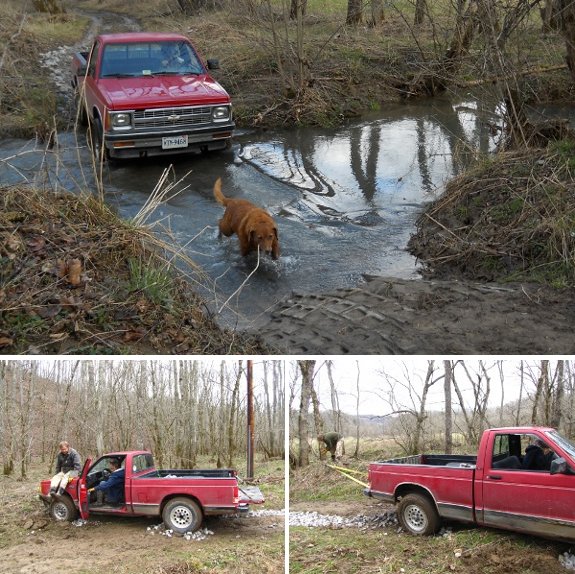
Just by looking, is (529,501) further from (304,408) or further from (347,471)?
(304,408)

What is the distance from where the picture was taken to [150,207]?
767cm

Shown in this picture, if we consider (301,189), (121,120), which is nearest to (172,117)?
(121,120)

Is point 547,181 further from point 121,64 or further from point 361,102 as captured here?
point 361,102

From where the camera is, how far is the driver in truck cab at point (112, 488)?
472 centimetres

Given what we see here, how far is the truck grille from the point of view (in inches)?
518

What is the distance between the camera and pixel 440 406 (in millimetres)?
4906

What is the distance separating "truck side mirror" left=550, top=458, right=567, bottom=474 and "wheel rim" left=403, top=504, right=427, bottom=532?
2.95ft

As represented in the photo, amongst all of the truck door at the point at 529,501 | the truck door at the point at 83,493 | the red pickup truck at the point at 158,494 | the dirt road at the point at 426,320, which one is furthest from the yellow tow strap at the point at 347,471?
the dirt road at the point at 426,320

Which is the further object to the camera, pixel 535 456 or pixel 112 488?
pixel 535 456

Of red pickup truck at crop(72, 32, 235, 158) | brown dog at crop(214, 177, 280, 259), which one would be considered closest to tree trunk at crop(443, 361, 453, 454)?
brown dog at crop(214, 177, 280, 259)

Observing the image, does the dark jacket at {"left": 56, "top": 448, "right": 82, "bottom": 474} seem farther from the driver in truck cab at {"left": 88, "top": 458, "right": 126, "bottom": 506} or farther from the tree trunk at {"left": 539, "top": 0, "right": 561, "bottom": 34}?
the tree trunk at {"left": 539, "top": 0, "right": 561, "bottom": 34}

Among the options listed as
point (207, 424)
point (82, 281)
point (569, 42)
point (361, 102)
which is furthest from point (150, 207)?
point (361, 102)

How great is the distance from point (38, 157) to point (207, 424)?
36.2ft

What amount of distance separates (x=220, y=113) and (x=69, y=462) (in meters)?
9.99
